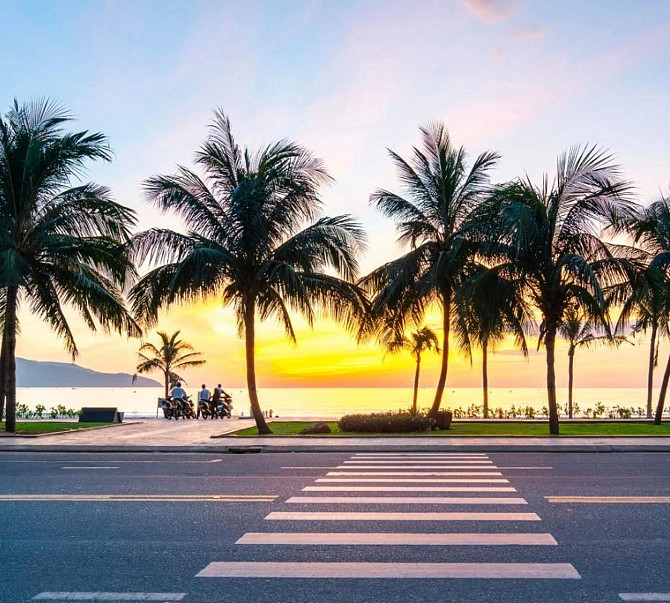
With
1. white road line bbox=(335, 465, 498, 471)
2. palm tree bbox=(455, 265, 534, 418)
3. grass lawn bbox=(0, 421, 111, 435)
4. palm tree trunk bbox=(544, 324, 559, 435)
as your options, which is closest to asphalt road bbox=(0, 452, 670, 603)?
white road line bbox=(335, 465, 498, 471)

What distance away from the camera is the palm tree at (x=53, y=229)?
23.9 m

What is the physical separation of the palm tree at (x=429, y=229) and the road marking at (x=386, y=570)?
19209mm

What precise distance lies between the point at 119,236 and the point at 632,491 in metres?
19.6

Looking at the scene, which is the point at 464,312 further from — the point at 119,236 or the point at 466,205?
the point at 119,236

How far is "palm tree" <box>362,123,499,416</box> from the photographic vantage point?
2584cm

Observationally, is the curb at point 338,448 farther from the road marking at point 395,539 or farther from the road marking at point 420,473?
the road marking at point 395,539

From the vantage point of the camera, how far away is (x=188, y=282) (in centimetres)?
2319

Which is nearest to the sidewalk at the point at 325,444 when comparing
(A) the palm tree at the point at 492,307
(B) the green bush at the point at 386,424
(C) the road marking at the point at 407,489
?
(B) the green bush at the point at 386,424

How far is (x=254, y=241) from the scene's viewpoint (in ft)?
76.9

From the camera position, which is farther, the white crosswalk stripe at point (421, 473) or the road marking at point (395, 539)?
the white crosswalk stripe at point (421, 473)

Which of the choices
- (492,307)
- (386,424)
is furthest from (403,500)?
(492,307)

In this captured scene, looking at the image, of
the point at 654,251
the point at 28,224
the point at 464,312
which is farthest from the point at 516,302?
the point at 28,224

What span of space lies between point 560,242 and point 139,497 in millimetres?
17612

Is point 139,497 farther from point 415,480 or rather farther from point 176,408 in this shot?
point 176,408
